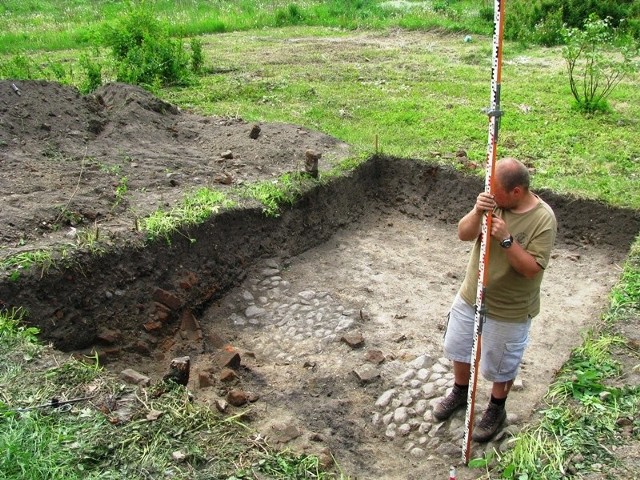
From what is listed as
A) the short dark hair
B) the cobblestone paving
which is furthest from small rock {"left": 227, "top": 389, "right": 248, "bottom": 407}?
the short dark hair

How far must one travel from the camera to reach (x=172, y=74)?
12258mm

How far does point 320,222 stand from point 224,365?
2.86m

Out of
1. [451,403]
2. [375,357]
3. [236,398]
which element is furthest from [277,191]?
[451,403]

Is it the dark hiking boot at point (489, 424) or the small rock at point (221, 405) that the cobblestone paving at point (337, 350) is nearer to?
the dark hiking boot at point (489, 424)

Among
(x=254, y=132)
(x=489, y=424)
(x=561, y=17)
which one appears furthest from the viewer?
(x=561, y=17)

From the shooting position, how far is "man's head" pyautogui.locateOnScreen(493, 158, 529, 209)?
4.17 m

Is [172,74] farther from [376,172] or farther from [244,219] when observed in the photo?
[244,219]

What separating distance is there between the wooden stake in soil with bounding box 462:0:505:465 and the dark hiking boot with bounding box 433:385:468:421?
0.48m

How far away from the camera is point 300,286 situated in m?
7.20


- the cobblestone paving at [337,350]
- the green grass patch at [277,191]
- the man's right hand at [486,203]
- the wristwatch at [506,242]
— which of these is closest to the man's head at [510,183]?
the man's right hand at [486,203]

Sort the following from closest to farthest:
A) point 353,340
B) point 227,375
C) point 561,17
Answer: point 227,375 < point 353,340 < point 561,17

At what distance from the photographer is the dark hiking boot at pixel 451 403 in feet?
16.6

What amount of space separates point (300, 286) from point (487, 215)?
3.37 metres

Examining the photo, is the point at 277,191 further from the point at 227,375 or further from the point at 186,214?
the point at 227,375
